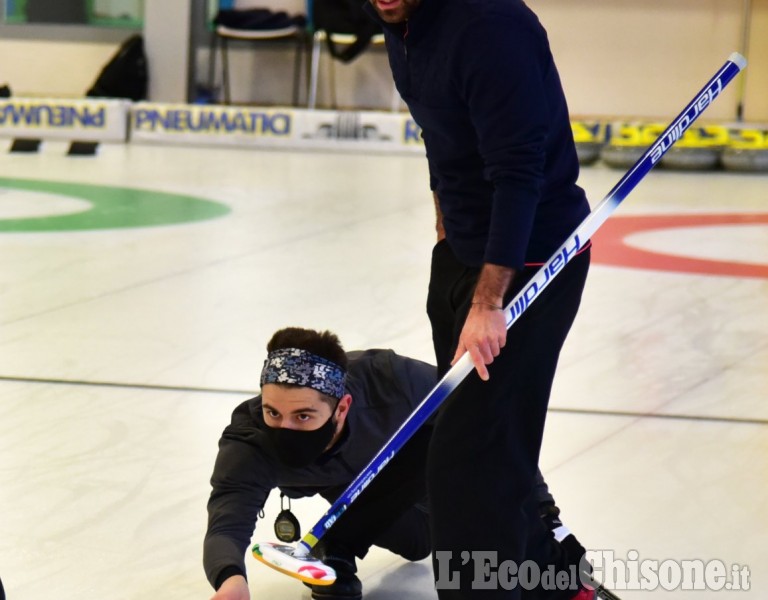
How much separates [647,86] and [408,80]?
32.8ft

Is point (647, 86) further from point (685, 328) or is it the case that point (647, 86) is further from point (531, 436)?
point (531, 436)

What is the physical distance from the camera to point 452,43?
2.00 m

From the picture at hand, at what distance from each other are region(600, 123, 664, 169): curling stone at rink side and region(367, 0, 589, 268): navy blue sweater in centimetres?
688

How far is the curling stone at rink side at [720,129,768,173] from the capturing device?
9117mm

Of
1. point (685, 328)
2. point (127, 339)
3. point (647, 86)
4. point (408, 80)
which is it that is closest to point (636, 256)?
point (685, 328)

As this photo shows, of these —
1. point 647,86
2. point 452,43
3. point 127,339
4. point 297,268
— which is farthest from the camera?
point 647,86

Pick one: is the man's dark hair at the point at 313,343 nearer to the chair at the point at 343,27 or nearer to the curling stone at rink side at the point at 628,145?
the curling stone at rink side at the point at 628,145

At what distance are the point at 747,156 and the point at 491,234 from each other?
24.7ft

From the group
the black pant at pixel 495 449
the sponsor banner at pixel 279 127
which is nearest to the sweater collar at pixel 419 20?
the black pant at pixel 495 449

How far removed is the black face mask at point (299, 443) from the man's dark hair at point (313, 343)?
11 centimetres

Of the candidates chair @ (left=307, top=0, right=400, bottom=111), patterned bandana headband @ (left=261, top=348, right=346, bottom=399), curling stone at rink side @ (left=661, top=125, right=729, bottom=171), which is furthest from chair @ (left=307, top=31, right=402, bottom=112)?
patterned bandana headband @ (left=261, top=348, right=346, bottom=399)

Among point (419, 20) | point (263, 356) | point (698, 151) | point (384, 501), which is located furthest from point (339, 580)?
point (698, 151)

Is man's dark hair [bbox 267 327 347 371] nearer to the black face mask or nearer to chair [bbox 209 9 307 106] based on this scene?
the black face mask

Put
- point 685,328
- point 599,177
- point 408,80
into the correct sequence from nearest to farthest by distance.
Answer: point 408,80 → point 685,328 → point 599,177
